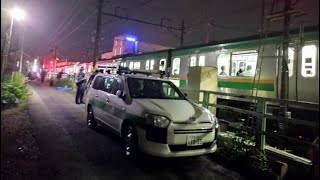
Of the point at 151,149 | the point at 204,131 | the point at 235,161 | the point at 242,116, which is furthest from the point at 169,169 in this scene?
the point at 242,116

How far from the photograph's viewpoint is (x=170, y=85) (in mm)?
7742

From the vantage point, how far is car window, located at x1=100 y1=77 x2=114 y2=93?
8.02 metres

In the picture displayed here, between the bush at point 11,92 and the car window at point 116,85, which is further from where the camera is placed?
the car window at point 116,85

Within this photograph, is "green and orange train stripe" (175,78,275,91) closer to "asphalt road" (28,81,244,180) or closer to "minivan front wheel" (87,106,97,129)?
"asphalt road" (28,81,244,180)

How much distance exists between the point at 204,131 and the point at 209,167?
806 mm

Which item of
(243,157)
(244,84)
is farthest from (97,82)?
(244,84)

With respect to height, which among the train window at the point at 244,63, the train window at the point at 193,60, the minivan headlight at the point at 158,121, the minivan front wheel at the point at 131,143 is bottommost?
the minivan front wheel at the point at 131,143

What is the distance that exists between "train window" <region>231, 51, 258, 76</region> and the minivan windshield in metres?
4.07

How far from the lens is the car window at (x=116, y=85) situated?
23.9 ft

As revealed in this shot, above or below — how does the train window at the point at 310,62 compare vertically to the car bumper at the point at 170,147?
above

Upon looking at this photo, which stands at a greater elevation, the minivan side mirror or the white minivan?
the minivan side mirror

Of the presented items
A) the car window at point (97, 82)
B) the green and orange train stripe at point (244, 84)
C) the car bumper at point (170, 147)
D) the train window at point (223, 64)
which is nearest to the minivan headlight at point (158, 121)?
the car bumper at point (170, 147)

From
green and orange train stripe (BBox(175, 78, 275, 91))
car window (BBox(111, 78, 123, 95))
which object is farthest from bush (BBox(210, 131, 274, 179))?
green and orange train stripe (BBox(175, 78, 275, 91))

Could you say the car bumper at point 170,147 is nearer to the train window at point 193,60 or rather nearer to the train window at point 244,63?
the train window at point 244,63
